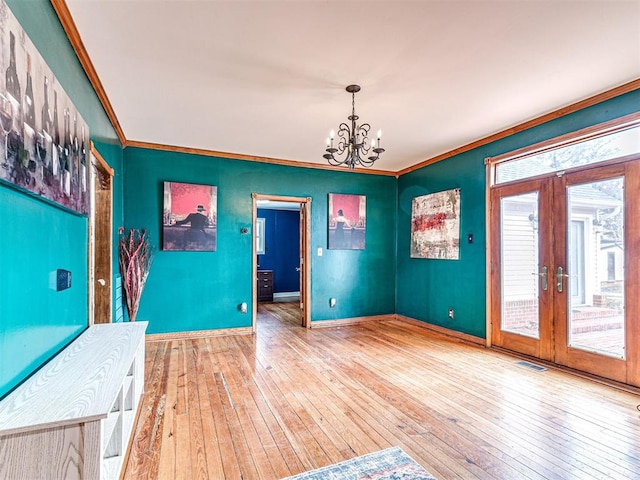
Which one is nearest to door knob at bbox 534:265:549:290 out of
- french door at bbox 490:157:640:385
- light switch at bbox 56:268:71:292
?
french door at bbox 490:157:640:385

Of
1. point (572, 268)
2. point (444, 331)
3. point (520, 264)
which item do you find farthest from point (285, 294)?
point (572, 268)

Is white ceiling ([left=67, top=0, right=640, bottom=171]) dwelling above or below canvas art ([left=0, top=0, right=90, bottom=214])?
above

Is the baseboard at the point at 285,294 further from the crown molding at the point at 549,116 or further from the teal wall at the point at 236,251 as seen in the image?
the crown molding at the point at 549,116

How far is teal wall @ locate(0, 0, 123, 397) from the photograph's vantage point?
1397 millimetres

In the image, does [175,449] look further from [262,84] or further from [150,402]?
[262,84]

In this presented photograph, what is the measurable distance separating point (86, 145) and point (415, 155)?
14.0 feet

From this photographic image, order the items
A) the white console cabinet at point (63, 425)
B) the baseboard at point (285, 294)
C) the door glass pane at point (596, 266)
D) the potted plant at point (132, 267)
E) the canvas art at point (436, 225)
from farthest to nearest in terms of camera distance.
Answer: the baseboard at point (285, 294), the canvas art at point (436, 225), the potted plant at point (132, 267), the door glass pane at point (596, 266), the white console cabinet at point (63, 425)

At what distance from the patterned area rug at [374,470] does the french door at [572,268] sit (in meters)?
2.44

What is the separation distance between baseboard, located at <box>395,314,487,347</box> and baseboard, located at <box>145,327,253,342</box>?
8.78ft

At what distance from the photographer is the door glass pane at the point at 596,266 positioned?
10.2 feet

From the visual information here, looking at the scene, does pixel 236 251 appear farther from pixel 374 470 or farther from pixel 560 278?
pixel 560 278

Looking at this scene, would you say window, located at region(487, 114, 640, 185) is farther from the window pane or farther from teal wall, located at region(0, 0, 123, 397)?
teal wall, located at region(0, 0, 123, 397)

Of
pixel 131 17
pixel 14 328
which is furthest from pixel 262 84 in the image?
pixel 14 328

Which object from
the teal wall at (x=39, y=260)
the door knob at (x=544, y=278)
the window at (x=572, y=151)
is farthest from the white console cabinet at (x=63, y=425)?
the window at (x=572, y=151)
